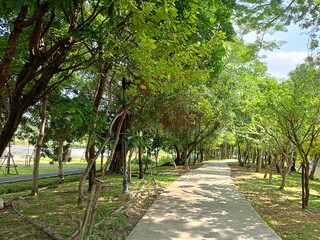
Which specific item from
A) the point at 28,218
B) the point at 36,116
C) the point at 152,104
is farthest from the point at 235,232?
the point at 36,116

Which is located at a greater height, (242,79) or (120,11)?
(242,79)

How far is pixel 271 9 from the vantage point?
565cm

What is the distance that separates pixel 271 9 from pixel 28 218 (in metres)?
6.10

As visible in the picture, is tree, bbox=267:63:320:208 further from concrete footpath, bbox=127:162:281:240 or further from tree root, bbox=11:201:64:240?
tree root, bbox=11:201:64:240

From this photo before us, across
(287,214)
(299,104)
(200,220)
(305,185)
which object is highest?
(299,104)

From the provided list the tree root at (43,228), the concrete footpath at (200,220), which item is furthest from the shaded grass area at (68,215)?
the concrete footpath at (200,220)

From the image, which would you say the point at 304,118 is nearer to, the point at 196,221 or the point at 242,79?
the point at 196,221

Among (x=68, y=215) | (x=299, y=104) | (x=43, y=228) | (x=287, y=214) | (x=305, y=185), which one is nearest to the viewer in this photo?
(x=43, y=228)

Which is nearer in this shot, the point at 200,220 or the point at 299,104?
the point at 200,220

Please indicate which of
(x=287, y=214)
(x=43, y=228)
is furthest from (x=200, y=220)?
(x=43, y=228)

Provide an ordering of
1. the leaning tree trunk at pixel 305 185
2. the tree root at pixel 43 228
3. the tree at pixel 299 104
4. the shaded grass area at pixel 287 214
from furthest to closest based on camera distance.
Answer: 1. the leaning tree trunk at pixel 305 185
2. the tree at pixel 299 104
3. the shaded grass area at pixel 287 214
4. the tree root at pixel 43 228

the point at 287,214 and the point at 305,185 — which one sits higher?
the point at 305,185

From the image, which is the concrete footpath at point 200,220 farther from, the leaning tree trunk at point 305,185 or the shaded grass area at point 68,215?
the leaning tree trunk at point 305,185

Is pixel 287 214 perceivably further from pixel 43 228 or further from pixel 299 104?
pixel 43 228
